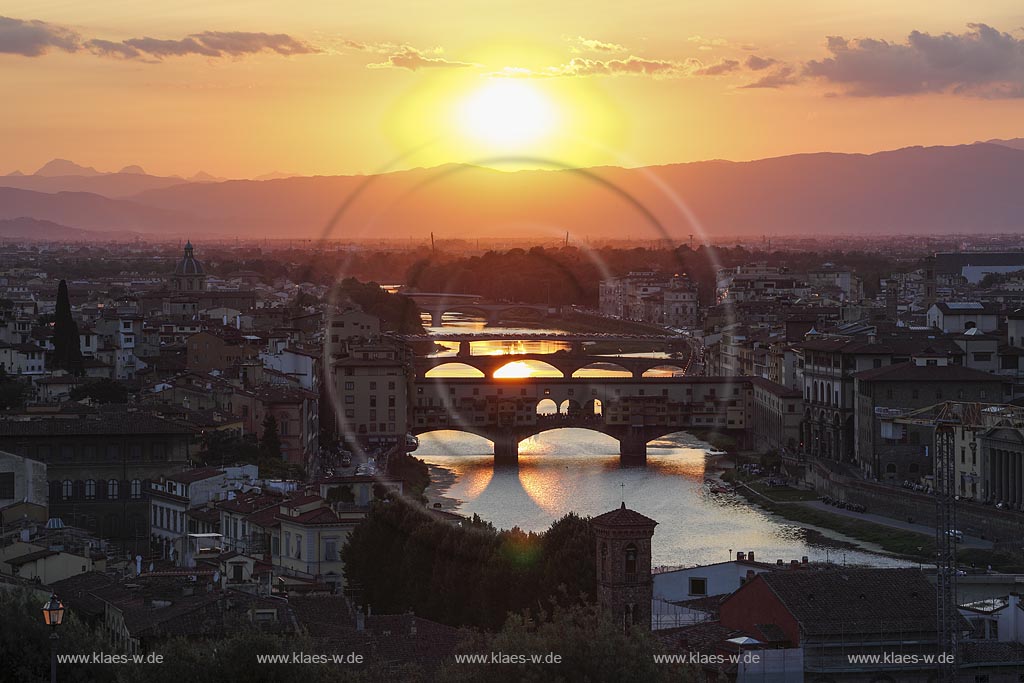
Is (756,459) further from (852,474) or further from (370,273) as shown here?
(370,273)

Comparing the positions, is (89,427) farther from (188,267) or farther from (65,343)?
(188,267)

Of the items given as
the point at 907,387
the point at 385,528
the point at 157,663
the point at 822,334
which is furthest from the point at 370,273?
the point at 157,663

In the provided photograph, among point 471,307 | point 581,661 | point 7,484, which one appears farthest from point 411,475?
point 471,307

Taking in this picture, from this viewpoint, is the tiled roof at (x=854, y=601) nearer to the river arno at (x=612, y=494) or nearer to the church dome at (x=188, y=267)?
the river arno at (x=612, y=494)

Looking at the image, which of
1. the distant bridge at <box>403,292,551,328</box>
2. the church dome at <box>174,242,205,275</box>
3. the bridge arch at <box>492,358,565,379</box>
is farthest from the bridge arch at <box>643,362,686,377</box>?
the distant bridge at <box>403,292,551,328</box>

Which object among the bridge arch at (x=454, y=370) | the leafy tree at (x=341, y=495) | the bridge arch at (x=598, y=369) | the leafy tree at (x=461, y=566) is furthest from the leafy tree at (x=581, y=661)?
the bridge arch at (x=598, y=369)
